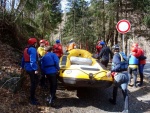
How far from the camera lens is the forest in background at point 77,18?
12.4m

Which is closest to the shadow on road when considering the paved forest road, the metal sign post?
the paved forest road

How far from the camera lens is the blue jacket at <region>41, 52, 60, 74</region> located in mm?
8393

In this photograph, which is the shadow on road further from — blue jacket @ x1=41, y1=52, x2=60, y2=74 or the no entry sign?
the no entry sign

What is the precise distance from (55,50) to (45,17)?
55.9 feet

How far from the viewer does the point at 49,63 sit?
8398 mm

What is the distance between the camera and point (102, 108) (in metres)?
8.91

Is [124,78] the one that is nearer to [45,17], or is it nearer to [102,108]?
[102,108]

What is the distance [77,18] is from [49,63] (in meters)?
37.2

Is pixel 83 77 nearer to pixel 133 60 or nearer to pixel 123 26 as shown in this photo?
pixel 123 26

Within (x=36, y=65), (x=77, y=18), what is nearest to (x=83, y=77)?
(x=36, y=65)

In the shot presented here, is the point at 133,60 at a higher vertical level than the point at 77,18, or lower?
lower

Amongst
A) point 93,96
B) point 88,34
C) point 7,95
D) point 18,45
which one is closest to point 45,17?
point 88,34

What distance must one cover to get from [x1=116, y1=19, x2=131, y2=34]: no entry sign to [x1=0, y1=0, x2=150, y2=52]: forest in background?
511 cm

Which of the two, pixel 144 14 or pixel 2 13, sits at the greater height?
pixel 144 14
